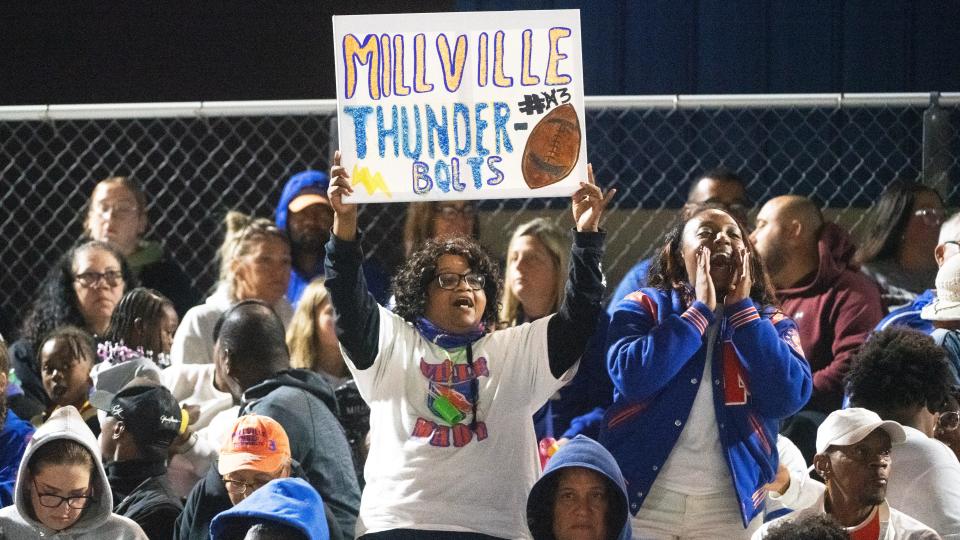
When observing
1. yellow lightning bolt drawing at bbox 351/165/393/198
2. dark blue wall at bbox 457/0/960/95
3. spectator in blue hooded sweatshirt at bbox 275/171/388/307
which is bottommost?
spectator in blue hooded sweatshirt at bbox 275/171/388/307

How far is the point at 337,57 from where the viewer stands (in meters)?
5.01

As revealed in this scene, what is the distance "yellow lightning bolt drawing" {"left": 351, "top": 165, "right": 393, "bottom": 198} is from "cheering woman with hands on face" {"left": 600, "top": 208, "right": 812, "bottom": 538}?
825 millimetres

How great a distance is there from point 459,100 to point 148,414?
1426mm

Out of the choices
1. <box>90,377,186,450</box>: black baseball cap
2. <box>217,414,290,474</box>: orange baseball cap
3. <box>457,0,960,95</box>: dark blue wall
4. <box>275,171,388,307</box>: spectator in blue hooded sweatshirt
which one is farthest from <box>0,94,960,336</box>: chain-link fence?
<box>217,414,290,474</box>: orange baseball cap

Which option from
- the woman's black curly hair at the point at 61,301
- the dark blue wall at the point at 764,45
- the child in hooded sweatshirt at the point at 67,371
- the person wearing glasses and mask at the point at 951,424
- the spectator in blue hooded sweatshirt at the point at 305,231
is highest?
the dark blue wall at the point at 764,45

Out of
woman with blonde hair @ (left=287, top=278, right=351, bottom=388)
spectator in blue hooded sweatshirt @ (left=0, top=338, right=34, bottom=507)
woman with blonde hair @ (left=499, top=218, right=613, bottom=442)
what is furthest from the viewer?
woman with blonde hair @ (left=287, top=278, right=351, bottom=388)

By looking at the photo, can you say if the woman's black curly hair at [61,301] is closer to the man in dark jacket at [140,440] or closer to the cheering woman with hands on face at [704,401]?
the man in dark jacket at [140,440]

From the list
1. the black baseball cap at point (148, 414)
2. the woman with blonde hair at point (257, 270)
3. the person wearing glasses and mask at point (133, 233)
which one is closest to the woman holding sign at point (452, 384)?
the black baseball cap at point (148, 414)

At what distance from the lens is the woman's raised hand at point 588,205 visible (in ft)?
15.8

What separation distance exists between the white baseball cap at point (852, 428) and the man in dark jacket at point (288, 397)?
4.88 ft

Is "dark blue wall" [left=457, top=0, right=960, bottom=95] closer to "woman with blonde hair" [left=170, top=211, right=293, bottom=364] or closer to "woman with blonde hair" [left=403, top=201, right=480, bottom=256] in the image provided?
"woman with blonde hair" [left=403, top=201, right=480, bottom=256]

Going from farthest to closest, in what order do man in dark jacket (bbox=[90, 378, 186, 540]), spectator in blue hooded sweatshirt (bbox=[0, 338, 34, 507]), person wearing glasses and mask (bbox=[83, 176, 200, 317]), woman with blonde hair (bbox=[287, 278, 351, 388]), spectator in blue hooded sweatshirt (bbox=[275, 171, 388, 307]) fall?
1. person wearing glasses and mask (bbox=[83, 176, 200, 317])
2. spectator in blue hooded sweatshirt (bbox=[275, 171, 388, 307])
3. woman with blonde hair (bbox=[287, 278, 351, 388])
4. spectator in blue hooded sweatshirt (bbox=[0, 338, 34, 507])
5. man in dark jacket (bbox=[90, 378, 186, 540])

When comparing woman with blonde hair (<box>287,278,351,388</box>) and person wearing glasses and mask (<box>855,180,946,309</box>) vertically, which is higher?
person wearing glasses and mask (<box>855,180,946,309</box>)

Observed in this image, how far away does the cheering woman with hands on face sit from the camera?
4.61 metres
